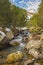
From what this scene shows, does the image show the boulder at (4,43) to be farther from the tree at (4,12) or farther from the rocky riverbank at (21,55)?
the tree at (4,12)

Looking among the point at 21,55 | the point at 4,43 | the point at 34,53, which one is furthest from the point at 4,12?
the point at 21,55

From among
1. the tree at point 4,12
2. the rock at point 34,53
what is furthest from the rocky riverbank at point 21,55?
the tree at point 4,12

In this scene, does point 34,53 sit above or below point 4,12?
below

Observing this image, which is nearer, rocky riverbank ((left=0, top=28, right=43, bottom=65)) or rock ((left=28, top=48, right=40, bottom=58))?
rocky riverbank ((left=0, top=28, right=43, bottom=65))

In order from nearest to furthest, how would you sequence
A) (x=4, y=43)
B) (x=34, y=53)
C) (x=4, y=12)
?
(x=34, y=53) < (x=4, y=43) < (x=4, y=12)

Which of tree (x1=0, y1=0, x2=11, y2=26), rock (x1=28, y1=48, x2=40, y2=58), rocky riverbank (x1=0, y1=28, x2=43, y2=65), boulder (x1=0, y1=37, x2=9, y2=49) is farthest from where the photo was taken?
tree (x1=0, y1=0, x2=11, y2=26)

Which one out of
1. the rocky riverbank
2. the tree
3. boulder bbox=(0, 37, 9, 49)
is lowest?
the rocky riverbank

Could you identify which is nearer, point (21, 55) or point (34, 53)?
point (21, 55)

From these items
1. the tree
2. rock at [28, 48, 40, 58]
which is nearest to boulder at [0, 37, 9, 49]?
rock at [28, 48, 40, 58]

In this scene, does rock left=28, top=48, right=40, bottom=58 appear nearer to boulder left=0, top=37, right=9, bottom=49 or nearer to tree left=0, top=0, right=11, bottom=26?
boulder left=0, top=37, right=9, bottom=49

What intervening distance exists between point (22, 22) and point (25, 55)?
57813mm

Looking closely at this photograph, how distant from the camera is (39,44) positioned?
32750 millimetres

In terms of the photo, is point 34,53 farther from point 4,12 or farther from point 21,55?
point 4,12

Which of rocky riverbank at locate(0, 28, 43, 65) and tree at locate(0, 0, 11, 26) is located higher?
tree at locate(0, 0, 11, 26)
